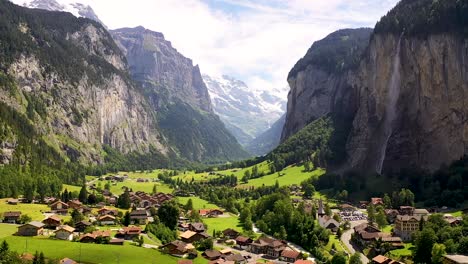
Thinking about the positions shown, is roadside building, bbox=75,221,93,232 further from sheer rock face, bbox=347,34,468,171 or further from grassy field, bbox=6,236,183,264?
sheer rock face, bbox=347,34,468,171

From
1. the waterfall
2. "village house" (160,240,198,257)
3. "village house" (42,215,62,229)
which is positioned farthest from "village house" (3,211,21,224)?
the waterfall

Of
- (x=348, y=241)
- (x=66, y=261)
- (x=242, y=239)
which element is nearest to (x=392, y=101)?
(x=348, y=241)

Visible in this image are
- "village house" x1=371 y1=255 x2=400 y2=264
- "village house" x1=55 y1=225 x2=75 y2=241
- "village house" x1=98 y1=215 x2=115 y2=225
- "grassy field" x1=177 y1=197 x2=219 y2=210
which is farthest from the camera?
"grassy field" x1=177 y1=197 x2=219 y2=210

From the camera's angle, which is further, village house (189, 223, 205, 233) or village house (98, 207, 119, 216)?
village house (98, 207, 119, 216)

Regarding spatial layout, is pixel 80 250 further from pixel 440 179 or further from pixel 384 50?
pixel 384 50

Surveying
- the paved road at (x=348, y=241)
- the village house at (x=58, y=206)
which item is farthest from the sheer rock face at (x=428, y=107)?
the village house at (x=58, y=206)

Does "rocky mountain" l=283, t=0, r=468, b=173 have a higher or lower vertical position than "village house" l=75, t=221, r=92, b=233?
higher
